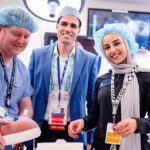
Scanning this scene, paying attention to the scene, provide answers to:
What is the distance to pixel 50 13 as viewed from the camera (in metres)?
1.09

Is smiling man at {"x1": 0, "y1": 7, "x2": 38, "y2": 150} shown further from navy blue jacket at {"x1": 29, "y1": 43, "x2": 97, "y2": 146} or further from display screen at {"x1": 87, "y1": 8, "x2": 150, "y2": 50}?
display screen at {"x1": 87, "y1": 8, "x2": 150, "y2": 50}

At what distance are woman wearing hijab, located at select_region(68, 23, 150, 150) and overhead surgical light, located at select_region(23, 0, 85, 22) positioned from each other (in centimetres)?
45

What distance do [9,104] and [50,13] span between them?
0.64 metres

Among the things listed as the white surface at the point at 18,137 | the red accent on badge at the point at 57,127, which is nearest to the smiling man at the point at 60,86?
the red accent on badge at the point at 57,127

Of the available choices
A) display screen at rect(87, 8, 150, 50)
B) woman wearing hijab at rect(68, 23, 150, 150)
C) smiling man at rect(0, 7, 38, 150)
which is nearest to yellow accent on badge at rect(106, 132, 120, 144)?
woman wearing hijab at rect(68, 23, 150, 150)

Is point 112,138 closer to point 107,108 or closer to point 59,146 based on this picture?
point 107,108

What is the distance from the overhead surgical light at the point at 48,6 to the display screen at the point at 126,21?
7.14ft

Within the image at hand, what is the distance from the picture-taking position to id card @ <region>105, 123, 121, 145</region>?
4.09 feet

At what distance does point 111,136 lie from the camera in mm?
1262

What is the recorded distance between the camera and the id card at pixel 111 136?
125 centimetres

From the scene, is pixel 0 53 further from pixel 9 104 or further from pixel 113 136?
pixel 113 136

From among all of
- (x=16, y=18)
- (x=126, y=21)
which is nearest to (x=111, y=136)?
(x=16, y=18)

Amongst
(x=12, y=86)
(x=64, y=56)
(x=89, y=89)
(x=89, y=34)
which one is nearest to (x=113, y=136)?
(x=89, y=89)

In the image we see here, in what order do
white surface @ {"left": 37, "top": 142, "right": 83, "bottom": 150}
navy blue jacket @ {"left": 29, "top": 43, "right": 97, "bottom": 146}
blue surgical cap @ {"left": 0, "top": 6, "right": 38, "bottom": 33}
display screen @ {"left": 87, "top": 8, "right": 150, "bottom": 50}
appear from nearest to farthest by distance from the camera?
white surface @ {"left": 37, "top": 142, "right": 83, "bottom": 150}
blue surgical cap @ {"left": 0, "top": 6, "right": 38, "bottom": 33}
navy blue jacket @ {"left": 29, "top": 43, "right": 97, "bottom": 146}
display screen @ {"left": 87, "top": 8, "right": 150, "bottom": 50}
